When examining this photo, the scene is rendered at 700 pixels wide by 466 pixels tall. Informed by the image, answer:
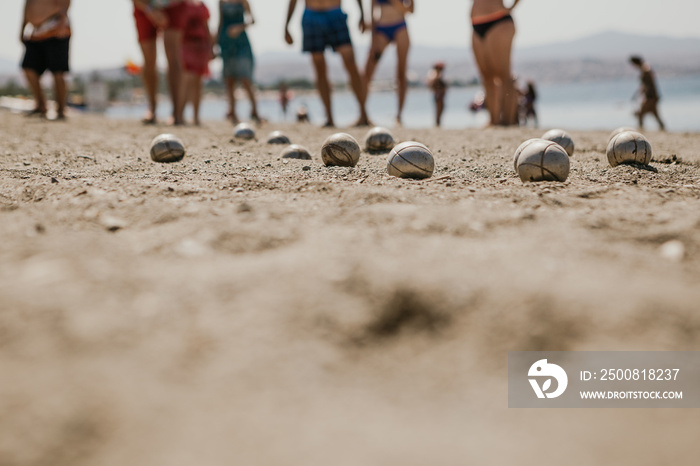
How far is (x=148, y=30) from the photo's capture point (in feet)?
30.8

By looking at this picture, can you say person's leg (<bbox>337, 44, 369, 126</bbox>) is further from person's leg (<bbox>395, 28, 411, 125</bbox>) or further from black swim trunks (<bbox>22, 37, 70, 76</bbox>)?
black swim trunks (<bbox>22, 37, 70, 76</bbox>)

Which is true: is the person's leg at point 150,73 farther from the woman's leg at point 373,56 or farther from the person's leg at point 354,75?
the woman's leg at point 373,56

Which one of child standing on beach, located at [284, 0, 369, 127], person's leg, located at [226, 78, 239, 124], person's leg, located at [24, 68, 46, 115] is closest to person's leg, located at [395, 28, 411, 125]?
child standing on beach, located at [284, 0, 369, 127]

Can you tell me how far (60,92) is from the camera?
9.77 metres

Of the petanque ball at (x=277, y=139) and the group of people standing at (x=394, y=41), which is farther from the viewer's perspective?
the group of people standing at (x=394, y=41)

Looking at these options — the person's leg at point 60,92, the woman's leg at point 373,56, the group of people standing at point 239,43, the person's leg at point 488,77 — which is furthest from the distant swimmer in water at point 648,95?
the person's leg at point 60,92

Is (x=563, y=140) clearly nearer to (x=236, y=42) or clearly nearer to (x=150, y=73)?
(x=236, y=42)

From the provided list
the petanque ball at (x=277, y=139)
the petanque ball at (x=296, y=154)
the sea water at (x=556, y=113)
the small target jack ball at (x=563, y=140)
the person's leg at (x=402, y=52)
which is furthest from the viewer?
the sea water at (x=556, y=113)

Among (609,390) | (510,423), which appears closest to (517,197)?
(609,390)

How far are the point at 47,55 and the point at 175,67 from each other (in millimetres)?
2190

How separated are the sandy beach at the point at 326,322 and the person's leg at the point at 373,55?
21.5ft

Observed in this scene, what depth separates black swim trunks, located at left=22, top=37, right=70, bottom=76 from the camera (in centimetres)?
922

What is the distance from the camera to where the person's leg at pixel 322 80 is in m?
8.96

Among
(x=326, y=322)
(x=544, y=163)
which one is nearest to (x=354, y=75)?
(x=544, y=163)
